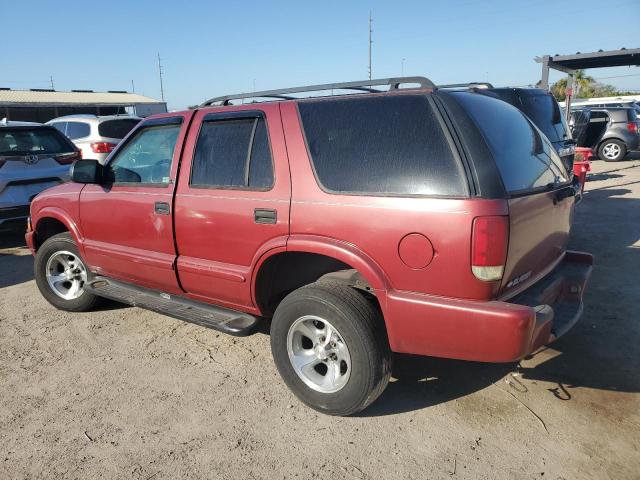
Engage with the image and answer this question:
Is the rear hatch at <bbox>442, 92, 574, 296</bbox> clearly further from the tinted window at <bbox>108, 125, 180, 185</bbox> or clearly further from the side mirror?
the side mirror

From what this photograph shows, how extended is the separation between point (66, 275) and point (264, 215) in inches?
106

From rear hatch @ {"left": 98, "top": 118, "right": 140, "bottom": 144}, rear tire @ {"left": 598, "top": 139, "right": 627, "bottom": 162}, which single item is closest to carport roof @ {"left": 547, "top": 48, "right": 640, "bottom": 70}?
rear tire @ {"left": 598, "top": 139, "right": 627, "bottom": 162}

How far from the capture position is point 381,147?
2709 mm

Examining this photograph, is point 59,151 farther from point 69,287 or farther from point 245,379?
point 245,379

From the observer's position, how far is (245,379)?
3.42 m

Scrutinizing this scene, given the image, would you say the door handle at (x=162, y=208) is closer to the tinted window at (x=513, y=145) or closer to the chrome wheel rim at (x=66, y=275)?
the chrome wheel rim at (x=66, y=275)

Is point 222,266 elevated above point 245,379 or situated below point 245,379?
above

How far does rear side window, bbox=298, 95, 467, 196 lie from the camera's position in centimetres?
252

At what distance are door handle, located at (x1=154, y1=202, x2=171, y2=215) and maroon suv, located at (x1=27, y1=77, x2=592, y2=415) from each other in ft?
0.05

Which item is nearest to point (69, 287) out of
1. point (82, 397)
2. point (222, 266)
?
point (82, 397)

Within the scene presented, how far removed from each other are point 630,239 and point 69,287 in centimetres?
691

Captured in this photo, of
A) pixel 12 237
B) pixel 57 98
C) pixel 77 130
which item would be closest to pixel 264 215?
pixel 12 237

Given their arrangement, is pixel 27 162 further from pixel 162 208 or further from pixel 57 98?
pixel 57 98

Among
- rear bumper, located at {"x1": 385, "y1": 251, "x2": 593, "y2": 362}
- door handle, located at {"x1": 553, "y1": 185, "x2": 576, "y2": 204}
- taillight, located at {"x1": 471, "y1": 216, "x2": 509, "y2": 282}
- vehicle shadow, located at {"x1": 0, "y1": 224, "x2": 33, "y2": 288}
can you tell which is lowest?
vehicle shadow, located at {"x1": 0, "y1": 224, "x2": 33, "y2": 288}
